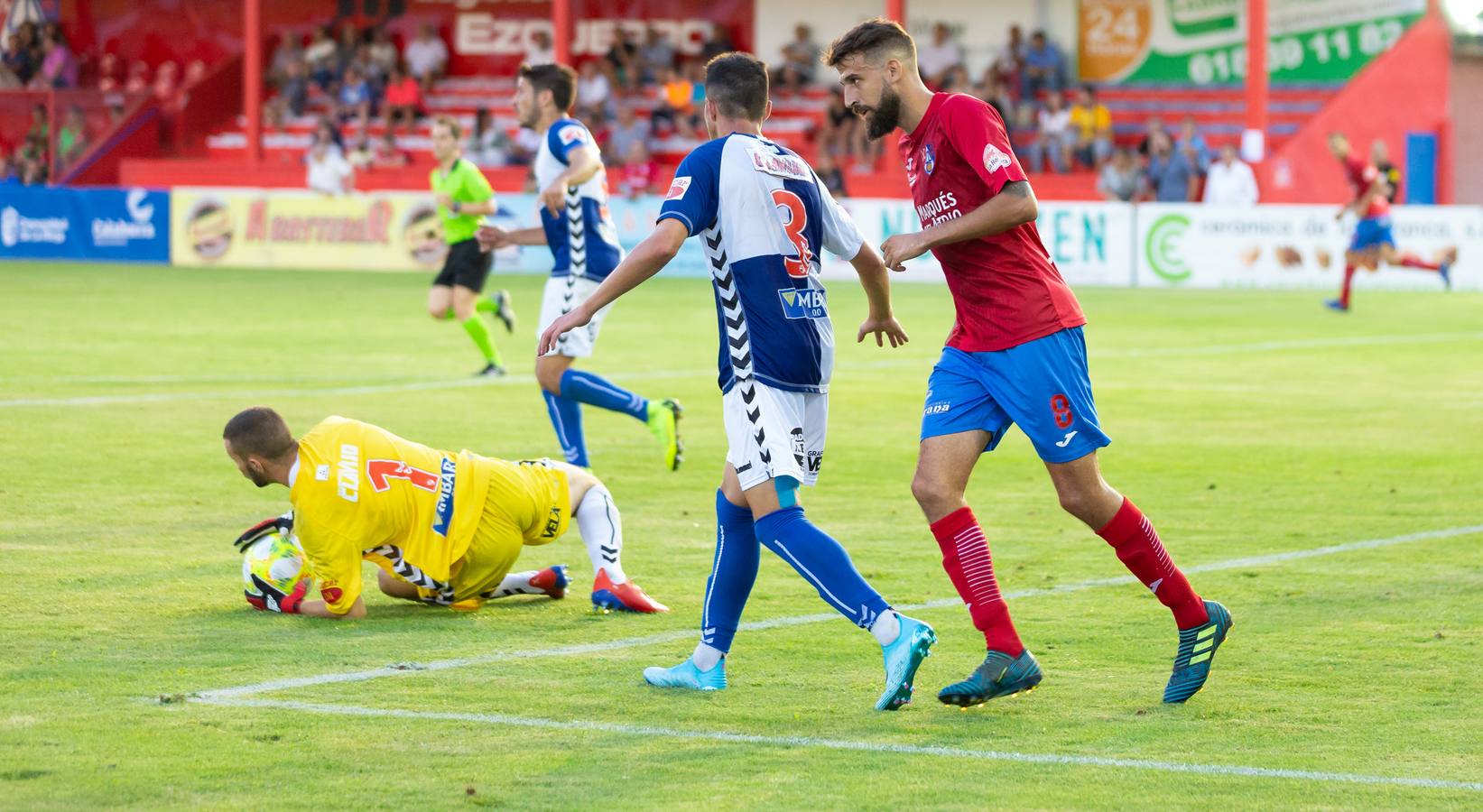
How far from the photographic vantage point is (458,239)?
59.1 feet

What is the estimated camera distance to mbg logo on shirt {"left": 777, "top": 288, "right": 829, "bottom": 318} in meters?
6.27

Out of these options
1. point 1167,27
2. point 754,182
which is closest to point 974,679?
point 754,182

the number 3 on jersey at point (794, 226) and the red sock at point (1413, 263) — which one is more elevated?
the number 3 on jersey at point (794, 226)

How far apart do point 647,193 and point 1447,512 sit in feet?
77.7

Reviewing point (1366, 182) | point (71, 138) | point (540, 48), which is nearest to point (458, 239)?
point (1366, 182)

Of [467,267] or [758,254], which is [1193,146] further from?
[758,254]

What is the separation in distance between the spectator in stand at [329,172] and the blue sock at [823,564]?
93.4ft

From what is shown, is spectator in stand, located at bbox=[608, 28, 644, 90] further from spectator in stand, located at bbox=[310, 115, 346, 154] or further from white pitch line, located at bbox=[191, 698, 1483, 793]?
white pitch line, located at bbox=[191, 698, 1483, 793]

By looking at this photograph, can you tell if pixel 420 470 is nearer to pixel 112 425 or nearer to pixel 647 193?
pixel 112 425

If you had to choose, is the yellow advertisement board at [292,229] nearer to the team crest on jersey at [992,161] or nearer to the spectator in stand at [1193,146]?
the spectator in stand at [1193,146]

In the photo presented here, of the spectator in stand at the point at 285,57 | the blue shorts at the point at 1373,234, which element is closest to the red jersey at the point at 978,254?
the blue shorts at the point at 1373,234

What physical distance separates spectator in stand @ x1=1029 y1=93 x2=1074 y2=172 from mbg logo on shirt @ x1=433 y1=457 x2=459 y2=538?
2865 centimetres

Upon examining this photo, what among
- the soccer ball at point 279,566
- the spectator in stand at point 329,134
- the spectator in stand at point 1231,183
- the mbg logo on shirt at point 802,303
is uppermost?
the spectator in stand at point 329,134

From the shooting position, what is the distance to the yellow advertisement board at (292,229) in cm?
3259
